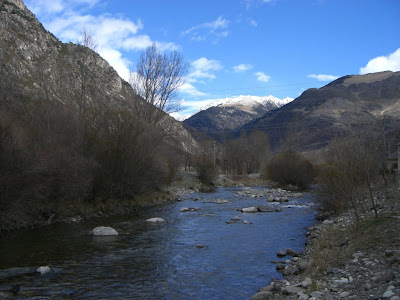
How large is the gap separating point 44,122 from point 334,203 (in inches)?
720

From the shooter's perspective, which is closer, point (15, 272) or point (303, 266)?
point (15, 272)

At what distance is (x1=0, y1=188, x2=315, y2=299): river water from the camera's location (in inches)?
347

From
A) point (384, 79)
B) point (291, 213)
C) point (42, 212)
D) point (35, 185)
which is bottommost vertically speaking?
point (291, 213)

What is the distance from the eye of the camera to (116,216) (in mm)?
21125

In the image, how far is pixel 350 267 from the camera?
8.54 meters

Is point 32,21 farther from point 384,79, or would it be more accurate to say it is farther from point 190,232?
point 384,79

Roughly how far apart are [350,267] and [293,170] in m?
40.2

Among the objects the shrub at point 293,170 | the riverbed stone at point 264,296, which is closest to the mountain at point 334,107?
the shrub at point 293,170

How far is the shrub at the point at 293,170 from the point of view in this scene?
4738 centimetres

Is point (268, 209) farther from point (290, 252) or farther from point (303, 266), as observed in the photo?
point (303, 266)

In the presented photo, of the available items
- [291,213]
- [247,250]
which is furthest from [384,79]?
[247,250]

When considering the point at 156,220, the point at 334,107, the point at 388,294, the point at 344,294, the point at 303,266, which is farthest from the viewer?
the point at 334,107

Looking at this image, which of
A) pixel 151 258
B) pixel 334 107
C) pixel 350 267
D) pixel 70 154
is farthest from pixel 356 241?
pixel 334 107

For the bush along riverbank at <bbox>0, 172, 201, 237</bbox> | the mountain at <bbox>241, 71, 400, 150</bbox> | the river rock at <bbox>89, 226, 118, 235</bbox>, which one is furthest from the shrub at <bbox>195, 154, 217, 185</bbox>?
the mountain at <bbox>241, 71, 400, 150</bbox>
